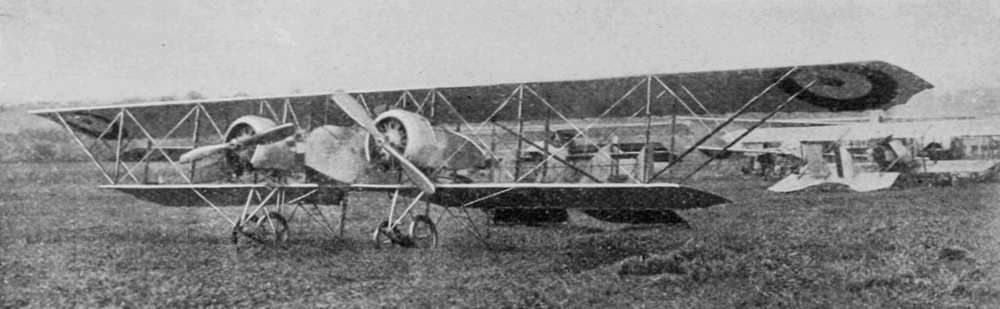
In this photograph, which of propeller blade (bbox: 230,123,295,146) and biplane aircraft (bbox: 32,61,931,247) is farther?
propeller blade (bbox: 230,123,295,146)

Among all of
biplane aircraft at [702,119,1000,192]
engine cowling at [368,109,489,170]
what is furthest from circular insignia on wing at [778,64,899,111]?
biplane aircraft at [702,119,1000,192]

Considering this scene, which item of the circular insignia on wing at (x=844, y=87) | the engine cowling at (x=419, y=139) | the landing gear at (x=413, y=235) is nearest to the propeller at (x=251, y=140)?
the engine cowling at (x=419, y=139)

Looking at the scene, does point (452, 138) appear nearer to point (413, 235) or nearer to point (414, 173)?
point (414, 173)

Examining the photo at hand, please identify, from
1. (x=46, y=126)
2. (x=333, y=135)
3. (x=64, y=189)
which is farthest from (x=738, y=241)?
(x=46, y=126)

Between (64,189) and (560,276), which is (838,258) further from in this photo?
(64,189)

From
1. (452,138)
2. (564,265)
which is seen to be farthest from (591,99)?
(564,265)

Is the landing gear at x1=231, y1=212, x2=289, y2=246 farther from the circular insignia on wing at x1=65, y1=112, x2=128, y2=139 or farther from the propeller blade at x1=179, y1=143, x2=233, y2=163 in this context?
the circular insignia on wing at x1=65, y1=112, x2=128, y2=139

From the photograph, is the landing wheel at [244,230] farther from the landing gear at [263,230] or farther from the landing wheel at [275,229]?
the landing wheel at [275,229]
